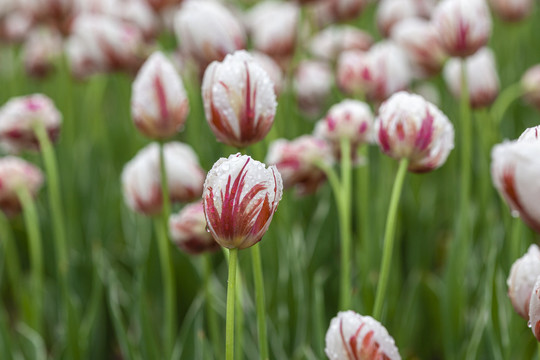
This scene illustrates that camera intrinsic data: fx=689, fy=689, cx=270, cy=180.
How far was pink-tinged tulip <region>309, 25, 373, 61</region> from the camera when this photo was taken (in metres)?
1.54

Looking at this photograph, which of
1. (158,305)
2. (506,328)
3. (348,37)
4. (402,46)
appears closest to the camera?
(506,328)

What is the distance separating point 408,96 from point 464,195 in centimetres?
28

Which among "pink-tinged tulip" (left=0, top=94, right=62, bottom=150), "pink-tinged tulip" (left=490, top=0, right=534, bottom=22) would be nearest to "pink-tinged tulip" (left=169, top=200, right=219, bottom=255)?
"pink-tinged tulip" (left=0, top=94, right=62, bottom=150)

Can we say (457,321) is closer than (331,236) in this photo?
Yes

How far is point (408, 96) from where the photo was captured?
0.64 metres

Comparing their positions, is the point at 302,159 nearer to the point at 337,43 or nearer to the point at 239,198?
the point at 239,198

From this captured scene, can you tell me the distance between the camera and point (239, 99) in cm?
58

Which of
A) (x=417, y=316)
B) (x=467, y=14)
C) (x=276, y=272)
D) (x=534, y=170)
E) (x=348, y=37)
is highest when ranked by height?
(x=348, y=37)

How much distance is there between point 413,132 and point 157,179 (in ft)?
1.19

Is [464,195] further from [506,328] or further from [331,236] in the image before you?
[331,236]

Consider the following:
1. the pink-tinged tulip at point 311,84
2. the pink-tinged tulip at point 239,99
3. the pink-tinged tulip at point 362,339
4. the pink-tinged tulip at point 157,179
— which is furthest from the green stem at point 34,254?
the pink-tinged tulip at point 311,84

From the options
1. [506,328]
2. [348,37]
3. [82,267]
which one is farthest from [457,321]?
[348,37]

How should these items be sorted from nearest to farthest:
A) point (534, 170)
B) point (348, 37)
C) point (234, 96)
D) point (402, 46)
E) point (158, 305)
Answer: point (534, 170) → point (234, 96) → point (158, 305) → point (402, 46) → point (348, 37)

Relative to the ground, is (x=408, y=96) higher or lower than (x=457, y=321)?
higher
